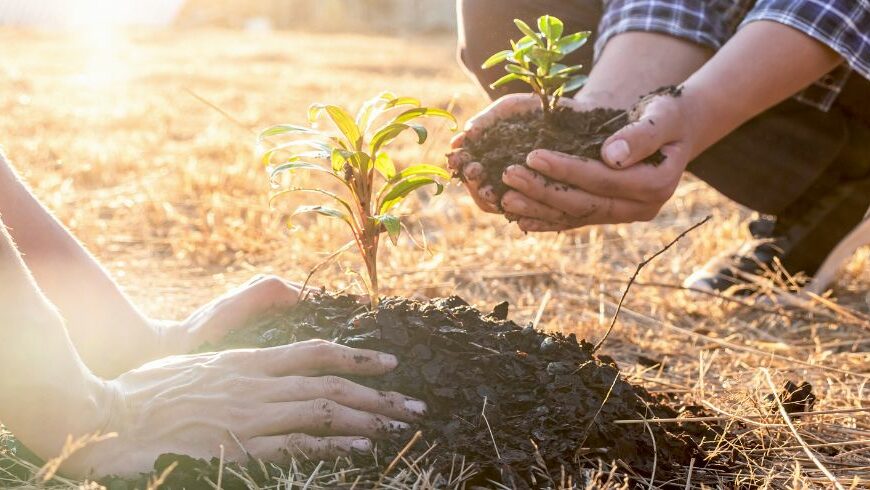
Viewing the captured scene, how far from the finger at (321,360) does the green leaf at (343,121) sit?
465 millimetres

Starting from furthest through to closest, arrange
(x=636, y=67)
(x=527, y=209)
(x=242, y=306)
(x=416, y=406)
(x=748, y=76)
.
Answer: (x=636, y=67)
(x=748, y=76)
(x=527, y=209)
(x=242, y=306)
(x=416, y=406)

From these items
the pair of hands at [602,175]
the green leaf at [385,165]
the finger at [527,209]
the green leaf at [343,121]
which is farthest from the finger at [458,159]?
the green leaf at [343,121]

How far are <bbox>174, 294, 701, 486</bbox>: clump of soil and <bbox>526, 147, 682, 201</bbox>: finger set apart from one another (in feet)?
1.34

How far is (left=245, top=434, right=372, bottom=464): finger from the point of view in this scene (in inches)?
58.7

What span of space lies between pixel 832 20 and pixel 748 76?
0.31 metres

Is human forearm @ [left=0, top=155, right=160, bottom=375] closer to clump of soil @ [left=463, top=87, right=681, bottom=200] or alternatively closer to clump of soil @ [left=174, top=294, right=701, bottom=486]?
clump of soil @ [left=174, top=294, right=701, bottom=486]

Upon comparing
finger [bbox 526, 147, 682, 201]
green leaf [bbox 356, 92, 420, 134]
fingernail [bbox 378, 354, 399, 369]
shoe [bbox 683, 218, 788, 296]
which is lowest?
shoe [bbox 683, 218, 788, 296]

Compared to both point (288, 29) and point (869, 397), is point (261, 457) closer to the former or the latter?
point (869, 397)

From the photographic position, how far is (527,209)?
2127mm

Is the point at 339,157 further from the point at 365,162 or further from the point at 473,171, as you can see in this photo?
the point at 473,171

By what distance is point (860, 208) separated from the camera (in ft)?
9.95

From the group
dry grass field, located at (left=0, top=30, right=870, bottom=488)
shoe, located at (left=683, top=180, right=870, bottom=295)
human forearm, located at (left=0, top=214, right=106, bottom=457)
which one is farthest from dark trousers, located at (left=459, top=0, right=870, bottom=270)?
human forearm, located at (left=0, top=214, right=106, bottom=457)

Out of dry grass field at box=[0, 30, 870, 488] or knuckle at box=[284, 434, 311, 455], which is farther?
dry grass field at box=[0, 30, 870, 488]

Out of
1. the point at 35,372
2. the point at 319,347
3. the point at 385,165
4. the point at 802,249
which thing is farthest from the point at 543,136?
the point at 802,249
